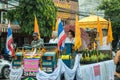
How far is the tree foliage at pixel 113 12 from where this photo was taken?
114 ft

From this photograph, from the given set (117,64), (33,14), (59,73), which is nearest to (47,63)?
(59,73)

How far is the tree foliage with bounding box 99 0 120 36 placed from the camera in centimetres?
3465

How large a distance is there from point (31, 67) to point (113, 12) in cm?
2636

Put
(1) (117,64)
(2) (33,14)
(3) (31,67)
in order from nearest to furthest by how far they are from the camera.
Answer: (1) (117,64) < (3) (31,67) < (2) (33,14)

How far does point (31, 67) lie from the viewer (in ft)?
33.6

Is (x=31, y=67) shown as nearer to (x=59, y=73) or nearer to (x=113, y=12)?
(x=59, y=73)

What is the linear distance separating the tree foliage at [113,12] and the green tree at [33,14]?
8.00m

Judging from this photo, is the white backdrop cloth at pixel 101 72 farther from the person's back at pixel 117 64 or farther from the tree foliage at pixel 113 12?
the tree foliage at pixel 113 12

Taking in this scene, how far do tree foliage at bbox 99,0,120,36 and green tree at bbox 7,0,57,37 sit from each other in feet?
26.2

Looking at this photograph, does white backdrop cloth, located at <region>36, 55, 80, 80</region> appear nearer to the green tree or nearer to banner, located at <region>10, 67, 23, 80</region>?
banner, located at <region>10, 67, 23, 80</region>

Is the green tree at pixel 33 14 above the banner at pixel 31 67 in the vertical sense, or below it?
above

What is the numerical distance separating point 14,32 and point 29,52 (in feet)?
69.4

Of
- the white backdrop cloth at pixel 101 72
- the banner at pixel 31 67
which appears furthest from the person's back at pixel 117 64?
the banner at pixel 31 67

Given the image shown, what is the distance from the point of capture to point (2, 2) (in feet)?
94.1
